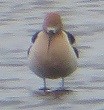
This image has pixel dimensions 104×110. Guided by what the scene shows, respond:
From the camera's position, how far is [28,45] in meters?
14.0

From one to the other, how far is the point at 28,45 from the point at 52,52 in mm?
3770

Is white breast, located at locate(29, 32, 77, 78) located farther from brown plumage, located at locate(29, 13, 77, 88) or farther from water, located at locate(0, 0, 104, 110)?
water, located at locate(0, 0, 104, 110)

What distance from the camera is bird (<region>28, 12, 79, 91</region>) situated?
1027cm

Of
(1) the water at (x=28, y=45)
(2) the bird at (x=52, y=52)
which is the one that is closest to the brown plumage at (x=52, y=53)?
(2) the bird at (x=52, y=52)

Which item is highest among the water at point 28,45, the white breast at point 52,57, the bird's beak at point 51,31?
the bird's beak at point 51,31

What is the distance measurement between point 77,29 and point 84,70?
357 cm

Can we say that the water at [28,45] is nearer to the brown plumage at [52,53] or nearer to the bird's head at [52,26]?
the brown plumage at [52,53]

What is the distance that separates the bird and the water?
0.36 meters

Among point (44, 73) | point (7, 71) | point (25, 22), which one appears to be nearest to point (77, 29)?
point (25, 22)

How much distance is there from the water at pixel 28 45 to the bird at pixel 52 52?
0.36 meters

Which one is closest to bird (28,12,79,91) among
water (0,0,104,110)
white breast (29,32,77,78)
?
white breast (29,32,77,78)

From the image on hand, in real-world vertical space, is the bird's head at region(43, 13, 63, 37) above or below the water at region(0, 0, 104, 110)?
above

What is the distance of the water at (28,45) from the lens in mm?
10422

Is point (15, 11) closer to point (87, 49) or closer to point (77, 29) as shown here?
point (77, 29)
